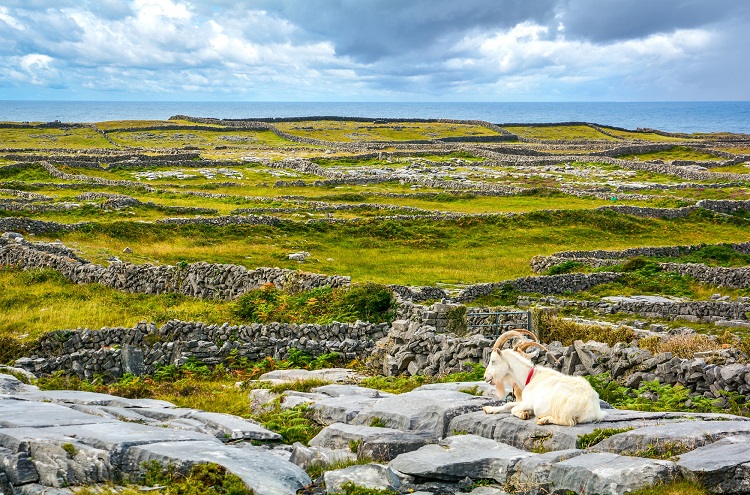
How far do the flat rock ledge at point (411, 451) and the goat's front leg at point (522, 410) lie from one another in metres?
0.17

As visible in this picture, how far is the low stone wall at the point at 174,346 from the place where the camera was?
1973 centimetres

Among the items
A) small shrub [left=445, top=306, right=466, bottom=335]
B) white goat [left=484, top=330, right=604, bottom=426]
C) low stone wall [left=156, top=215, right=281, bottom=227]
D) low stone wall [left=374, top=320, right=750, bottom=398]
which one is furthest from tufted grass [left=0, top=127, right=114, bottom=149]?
white goat [left=484, top=330, right=604, bottom=426]

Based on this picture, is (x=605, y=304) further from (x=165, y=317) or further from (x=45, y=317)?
(x=45, y=317)

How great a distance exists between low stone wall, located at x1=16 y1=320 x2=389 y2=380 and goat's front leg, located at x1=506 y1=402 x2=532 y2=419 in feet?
32.8

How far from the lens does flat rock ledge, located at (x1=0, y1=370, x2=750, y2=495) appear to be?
27.0 ft

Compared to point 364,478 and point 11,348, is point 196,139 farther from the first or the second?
point 364,478

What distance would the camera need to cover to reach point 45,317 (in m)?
24.1

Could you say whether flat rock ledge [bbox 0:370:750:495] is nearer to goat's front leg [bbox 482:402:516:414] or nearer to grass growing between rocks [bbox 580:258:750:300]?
goat's front leg [bbox 482:402:516:414]

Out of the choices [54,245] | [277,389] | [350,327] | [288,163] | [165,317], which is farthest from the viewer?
[288,163]

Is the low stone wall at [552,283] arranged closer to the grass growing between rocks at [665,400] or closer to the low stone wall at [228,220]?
the grass growing between rocks at [665,400]

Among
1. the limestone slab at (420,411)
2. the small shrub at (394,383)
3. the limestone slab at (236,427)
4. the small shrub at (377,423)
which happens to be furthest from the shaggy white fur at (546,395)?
the small shrub at (394,383)

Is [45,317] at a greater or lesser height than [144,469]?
lesser

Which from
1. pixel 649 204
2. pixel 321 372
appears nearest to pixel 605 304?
pixel 321 372

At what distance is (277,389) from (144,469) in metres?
6.59
